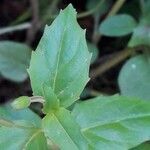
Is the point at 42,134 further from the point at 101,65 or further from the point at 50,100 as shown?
the point at 101,65

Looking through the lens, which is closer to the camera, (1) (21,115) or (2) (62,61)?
(2) (62,61)

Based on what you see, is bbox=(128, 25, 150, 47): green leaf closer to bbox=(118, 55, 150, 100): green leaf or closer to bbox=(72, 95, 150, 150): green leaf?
bbox=(118, 55, 150, 100): green leaf

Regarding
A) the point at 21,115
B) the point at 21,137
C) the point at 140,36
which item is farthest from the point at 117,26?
the point at 21,137

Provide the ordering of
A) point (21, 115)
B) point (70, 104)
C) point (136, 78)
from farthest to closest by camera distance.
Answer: point (136, 78)
point (21, 115)
point (70, 104)

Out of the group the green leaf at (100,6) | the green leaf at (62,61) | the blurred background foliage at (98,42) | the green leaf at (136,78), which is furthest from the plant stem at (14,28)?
the green leaf at (62,61)

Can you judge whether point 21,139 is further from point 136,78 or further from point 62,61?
point 136,78

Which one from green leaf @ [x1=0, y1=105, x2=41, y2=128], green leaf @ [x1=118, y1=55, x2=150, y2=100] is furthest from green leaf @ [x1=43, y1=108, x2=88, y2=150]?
green leaf @ [x1=118, y1=55, x2=150, y2=100]
